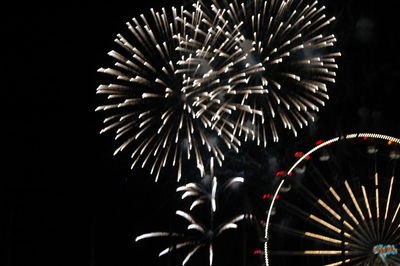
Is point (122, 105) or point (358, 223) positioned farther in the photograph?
point (358, 223)

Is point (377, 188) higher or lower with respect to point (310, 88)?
lower

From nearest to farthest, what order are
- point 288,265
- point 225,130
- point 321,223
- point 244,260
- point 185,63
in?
1. point 244,260
2. point 185,63
3. point 225,130
4. point 321,223
5. point 288,265

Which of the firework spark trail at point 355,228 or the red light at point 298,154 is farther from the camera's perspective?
the red light at point 298,154

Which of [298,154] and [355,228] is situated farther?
[298,154]

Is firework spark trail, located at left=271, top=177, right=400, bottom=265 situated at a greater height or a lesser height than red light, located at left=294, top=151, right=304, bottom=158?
lesser

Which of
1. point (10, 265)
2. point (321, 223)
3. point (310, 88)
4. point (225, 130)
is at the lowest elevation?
point (10, 265)

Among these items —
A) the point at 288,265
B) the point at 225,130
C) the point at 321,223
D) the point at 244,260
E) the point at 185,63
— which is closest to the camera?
the point at 244,260

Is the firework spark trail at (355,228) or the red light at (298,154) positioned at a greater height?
the red light at (298,154)

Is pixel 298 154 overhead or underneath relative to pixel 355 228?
overhead

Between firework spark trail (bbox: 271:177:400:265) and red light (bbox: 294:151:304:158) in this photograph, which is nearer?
firework spark trail (bbox: 271:177:400:265)

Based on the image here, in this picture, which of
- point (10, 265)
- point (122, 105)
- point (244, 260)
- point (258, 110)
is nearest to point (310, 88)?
point (258, 110)

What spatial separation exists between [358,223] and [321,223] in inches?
58.4

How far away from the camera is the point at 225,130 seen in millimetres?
22016

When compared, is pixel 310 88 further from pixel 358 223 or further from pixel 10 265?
pixel 10 265
